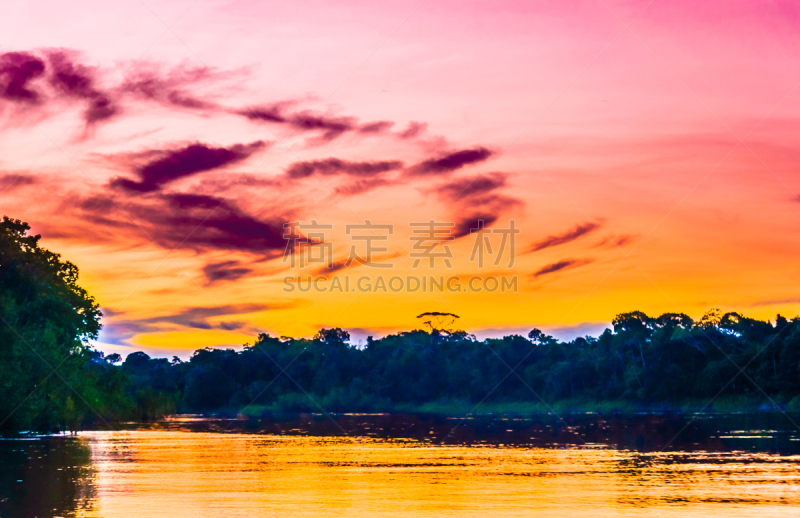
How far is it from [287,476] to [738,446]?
1228 inches

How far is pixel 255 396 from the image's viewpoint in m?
187

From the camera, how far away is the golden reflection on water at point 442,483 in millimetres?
29266

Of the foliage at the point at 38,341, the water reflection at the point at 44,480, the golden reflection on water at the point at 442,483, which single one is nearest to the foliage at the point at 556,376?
the foliage at the point at 38,341

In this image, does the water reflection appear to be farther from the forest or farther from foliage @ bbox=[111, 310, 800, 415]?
foliage @ bbox=[111, 310, 800, 415]

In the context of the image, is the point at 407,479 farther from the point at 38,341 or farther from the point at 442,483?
the point at 38,341

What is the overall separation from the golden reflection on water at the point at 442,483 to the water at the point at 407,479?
68 mm

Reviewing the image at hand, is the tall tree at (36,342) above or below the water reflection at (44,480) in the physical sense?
above

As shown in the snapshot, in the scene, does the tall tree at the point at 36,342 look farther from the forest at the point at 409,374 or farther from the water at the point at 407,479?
the water at the point at 407,479

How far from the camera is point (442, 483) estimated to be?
3678 cm

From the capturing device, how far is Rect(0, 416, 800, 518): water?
29.4 m

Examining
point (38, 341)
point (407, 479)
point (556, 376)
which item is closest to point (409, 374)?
point (556, 376)

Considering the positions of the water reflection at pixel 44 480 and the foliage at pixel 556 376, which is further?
the foliage at pixel 556 376

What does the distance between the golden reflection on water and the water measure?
68mm

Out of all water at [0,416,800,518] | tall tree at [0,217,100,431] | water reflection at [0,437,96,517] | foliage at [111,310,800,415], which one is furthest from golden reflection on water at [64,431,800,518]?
foliage at [111,310,800,415]
